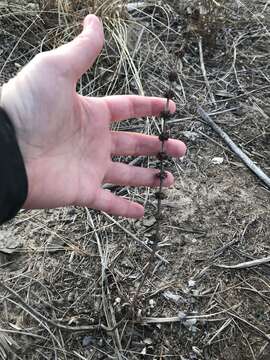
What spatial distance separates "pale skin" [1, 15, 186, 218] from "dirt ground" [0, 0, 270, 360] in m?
0.24

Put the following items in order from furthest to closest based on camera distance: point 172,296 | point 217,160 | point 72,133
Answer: point 217,160 < point 172,296 < point 72,133

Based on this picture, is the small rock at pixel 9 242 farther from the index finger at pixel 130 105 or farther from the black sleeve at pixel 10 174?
the index finger at pixel 130 105

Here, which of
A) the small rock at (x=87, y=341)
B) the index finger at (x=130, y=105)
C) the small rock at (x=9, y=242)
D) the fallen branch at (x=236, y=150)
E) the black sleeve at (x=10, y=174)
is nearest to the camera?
the black sleeve at (x=10, y=174)

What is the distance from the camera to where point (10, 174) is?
56.4 inches

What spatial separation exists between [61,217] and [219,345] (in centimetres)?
74

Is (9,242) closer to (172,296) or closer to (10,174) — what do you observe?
(10,174)

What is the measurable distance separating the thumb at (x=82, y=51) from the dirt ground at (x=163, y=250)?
253 millimetres

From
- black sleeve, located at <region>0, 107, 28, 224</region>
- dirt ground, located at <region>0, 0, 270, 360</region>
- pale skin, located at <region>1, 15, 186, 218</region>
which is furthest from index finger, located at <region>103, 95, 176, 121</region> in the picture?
black sleeve, located at <region>0, 107, 28, 224</region>

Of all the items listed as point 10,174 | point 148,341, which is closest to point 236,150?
point 148,341

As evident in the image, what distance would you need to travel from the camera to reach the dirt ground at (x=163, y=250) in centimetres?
163

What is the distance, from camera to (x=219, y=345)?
1.62 metres

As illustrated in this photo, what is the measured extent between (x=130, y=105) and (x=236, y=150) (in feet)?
2.05

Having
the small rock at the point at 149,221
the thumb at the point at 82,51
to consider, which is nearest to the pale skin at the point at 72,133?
the thumb at the point at 82,51

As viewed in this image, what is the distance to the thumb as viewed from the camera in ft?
4.83
